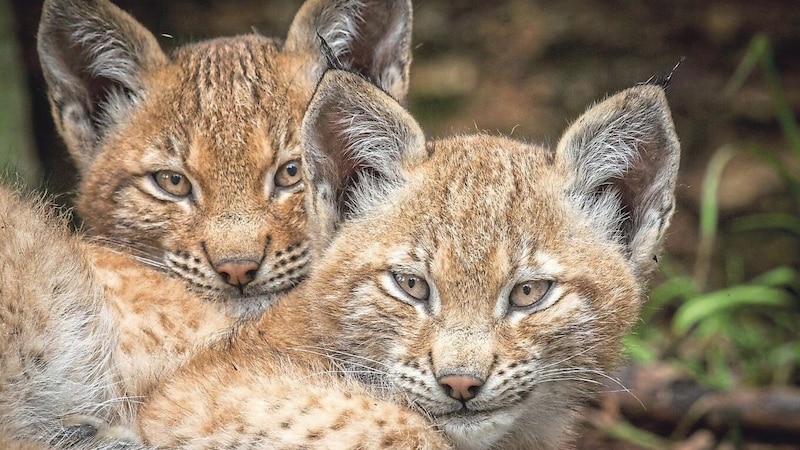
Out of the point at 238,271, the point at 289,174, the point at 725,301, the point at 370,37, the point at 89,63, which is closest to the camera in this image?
the point at 238,271

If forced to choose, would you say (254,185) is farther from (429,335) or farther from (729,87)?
(729,87)

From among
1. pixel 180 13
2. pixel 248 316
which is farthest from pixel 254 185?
pixel 180 13

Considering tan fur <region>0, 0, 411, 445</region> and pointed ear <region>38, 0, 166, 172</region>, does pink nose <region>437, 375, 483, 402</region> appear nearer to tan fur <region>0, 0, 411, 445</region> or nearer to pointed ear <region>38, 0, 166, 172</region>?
tan fur <region>0, 0, 411, 445</region>

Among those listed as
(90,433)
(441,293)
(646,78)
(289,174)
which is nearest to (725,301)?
(646,78)

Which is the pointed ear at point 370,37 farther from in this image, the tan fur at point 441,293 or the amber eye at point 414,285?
the amber eye at point 414,285

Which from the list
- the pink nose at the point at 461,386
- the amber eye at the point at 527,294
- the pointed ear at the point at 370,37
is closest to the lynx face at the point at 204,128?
the pointed ear at the point at 370,37

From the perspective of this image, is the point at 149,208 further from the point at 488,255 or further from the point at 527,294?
the point at 527,294

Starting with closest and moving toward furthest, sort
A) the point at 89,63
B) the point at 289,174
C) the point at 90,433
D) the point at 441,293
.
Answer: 1. the point at 441,293
2. the point at 90,433
3. the point at 289,174
4. the point at 89,63
